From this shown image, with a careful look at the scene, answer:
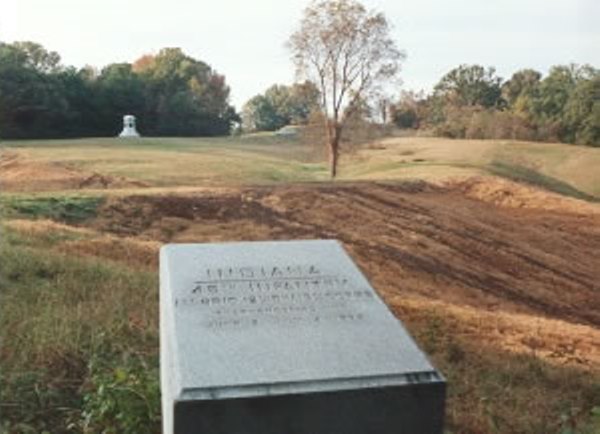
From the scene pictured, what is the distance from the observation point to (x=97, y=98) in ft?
121

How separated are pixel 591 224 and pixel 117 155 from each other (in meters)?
14.0

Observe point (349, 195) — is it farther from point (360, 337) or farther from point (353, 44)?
point (360, 337)

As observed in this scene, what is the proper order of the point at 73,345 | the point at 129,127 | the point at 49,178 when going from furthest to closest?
1. the point at 129,127
2. the point at 49,178
3. the point at 73,345

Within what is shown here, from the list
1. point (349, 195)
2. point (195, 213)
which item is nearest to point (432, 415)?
point (195, 213)

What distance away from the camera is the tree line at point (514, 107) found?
139 ft

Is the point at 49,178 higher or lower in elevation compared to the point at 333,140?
lower

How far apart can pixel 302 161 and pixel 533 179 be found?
38.4ft

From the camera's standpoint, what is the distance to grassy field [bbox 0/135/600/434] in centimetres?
510

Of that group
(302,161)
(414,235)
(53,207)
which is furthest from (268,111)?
(53,207)

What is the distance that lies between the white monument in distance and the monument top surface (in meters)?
31.9

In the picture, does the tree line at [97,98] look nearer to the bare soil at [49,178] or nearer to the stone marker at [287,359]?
the bare soil at [49,178]

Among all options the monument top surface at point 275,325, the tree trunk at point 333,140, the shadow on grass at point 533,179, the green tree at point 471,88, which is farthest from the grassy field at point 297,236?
the green tree at point 471,88

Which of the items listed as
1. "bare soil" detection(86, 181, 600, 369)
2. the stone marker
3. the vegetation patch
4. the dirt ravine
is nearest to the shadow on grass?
"bare soil" detection(86, 181, 600, 369)

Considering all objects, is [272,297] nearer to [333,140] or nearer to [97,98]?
[333,140]
